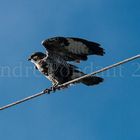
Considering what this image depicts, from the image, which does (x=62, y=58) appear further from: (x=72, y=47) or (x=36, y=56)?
(x=36, y=56)

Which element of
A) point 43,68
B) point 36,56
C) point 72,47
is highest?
point 36,56

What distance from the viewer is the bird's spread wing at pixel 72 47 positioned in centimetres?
1771

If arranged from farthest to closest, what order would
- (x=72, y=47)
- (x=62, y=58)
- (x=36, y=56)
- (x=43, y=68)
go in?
(x=36, y=56)
(x=43, y=68)
(x=62, y=58)
(x=72, y=47)

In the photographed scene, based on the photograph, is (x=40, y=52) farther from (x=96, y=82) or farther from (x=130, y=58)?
(x=130, y=58)

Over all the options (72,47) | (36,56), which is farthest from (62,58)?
(36,56)

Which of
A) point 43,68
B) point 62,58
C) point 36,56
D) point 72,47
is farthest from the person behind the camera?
point 36,56

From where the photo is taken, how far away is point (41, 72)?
19.2 metres

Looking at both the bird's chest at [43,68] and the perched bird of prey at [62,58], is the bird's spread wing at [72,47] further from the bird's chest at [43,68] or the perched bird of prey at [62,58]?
the bird's chest at [43,68]

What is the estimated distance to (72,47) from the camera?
18.4 m

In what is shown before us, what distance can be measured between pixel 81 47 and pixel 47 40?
1120 mm

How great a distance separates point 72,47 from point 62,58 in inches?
23.2

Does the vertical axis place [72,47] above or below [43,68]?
below

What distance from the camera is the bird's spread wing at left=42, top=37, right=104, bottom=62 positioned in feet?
58.1

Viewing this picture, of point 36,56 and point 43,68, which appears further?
point 36,56
